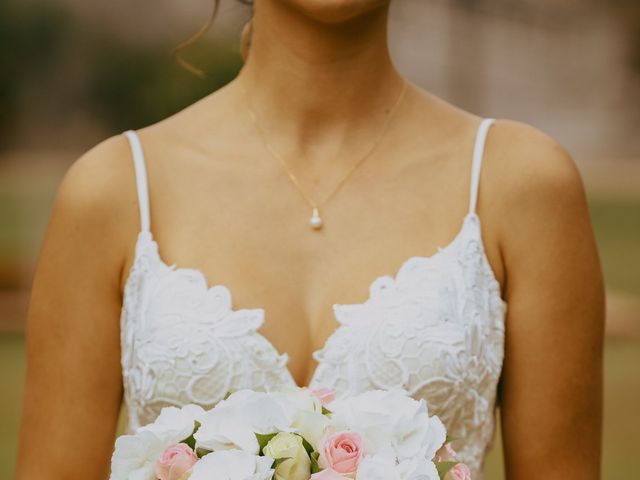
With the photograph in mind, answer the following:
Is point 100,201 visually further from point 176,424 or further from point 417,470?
point 417,470

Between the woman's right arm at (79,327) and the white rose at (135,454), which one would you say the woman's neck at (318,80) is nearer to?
the woman's right arm at (79,327)

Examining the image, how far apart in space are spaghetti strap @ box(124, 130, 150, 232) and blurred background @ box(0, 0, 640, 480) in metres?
10.1

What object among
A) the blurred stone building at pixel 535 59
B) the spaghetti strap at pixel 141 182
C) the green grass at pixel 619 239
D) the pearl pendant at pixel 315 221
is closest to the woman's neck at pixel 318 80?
the pearl pendant at pixel 315 221

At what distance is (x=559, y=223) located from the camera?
137 inches

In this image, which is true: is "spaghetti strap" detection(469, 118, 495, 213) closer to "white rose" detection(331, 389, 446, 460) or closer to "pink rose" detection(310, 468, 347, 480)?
"white rose" detection(331, 389, 446, 460)

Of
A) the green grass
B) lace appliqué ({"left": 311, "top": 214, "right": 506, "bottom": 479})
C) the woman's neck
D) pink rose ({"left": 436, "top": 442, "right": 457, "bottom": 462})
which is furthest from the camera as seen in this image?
the green grass

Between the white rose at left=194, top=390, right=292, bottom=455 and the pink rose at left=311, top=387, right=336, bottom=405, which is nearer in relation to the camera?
the white rose at left=194, top=390, right=292, bottom=455

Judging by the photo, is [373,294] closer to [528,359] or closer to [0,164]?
[528,359]

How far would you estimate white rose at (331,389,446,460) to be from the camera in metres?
2.68

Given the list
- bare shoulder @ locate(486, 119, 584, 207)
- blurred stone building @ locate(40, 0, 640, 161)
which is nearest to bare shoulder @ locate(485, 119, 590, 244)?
bare shoulder @ locate(486, 119, 584, 207)

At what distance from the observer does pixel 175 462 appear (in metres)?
2.63

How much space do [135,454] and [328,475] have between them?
391 mm

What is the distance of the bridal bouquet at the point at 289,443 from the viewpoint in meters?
2.60

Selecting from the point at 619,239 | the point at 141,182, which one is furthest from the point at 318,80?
the point at 619,239
